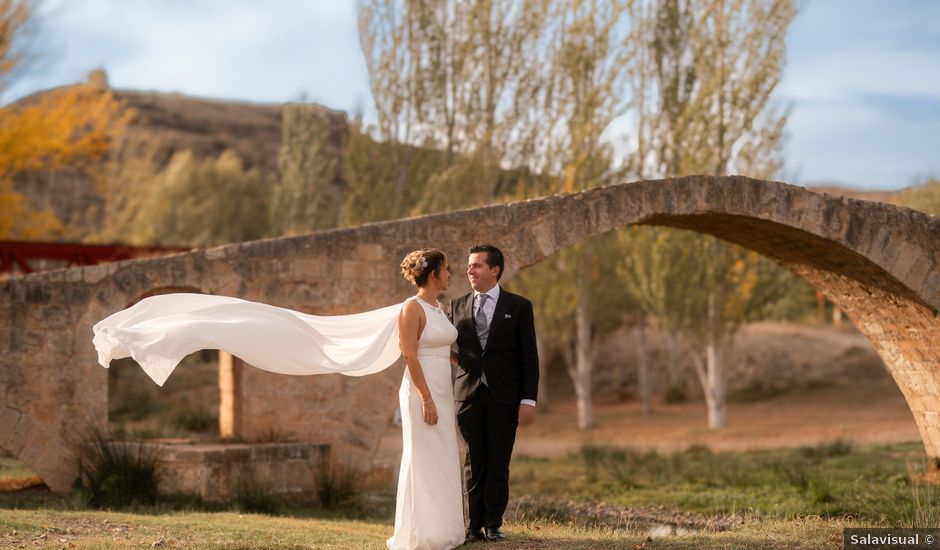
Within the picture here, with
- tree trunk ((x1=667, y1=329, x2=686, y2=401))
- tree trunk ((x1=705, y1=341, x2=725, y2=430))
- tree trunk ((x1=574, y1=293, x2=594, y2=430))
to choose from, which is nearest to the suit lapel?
tree trunk ((x1=705, y1=341, x2=725, y2=430))

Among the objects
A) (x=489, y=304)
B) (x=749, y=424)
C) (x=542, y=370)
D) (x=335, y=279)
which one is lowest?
(x=749, y=424)

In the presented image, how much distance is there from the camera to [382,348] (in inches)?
282

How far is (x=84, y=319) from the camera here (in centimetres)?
970

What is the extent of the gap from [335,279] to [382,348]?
3286mm

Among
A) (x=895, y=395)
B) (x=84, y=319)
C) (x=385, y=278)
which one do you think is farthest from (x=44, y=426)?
(x=895, y=395)

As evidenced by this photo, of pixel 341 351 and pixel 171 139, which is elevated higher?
pixel 171 139

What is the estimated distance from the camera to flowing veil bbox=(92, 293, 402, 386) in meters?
7.08

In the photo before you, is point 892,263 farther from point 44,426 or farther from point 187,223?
point 187,223

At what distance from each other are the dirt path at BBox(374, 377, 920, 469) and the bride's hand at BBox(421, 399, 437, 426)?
34.6 feet

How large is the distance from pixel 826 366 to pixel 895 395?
10.8ft

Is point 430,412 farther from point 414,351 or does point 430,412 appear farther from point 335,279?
point 335,279

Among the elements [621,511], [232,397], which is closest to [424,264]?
[232,397]

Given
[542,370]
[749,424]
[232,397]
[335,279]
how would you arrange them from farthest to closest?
[542,370] < [749,424] < [232,397] < [335,279]

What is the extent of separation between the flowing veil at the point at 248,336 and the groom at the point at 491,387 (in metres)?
0.62
